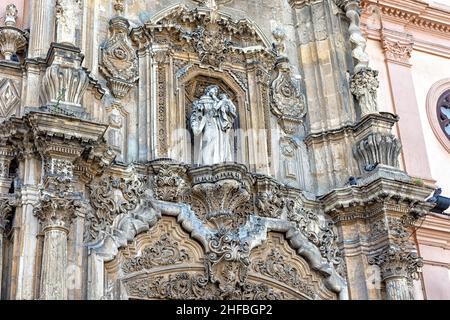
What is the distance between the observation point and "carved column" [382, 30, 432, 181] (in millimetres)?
13933

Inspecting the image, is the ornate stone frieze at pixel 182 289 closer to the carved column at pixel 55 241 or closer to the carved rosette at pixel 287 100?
the carved column at pixel 55 241

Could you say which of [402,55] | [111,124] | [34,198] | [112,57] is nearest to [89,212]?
[34,198]

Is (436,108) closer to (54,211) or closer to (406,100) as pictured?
(406,100)

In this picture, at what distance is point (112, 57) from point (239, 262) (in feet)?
11.8

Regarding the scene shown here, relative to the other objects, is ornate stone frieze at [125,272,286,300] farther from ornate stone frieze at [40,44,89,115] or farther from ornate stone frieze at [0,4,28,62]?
ornate stone frieze at [0,4,28,62]

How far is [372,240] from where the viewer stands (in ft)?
38.5

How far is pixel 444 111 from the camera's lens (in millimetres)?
15172

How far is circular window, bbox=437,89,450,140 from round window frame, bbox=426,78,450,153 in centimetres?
6

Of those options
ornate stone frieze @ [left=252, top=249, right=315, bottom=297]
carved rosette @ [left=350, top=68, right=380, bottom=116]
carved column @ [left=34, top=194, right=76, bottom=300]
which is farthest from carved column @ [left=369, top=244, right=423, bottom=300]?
carved column @ [left=34, top=194, right=76, bottom=300]

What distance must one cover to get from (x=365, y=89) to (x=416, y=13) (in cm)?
354

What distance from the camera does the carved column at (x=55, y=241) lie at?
29.2 ft

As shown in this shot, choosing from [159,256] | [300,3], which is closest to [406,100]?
[300,3]

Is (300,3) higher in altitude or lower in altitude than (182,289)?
higher
